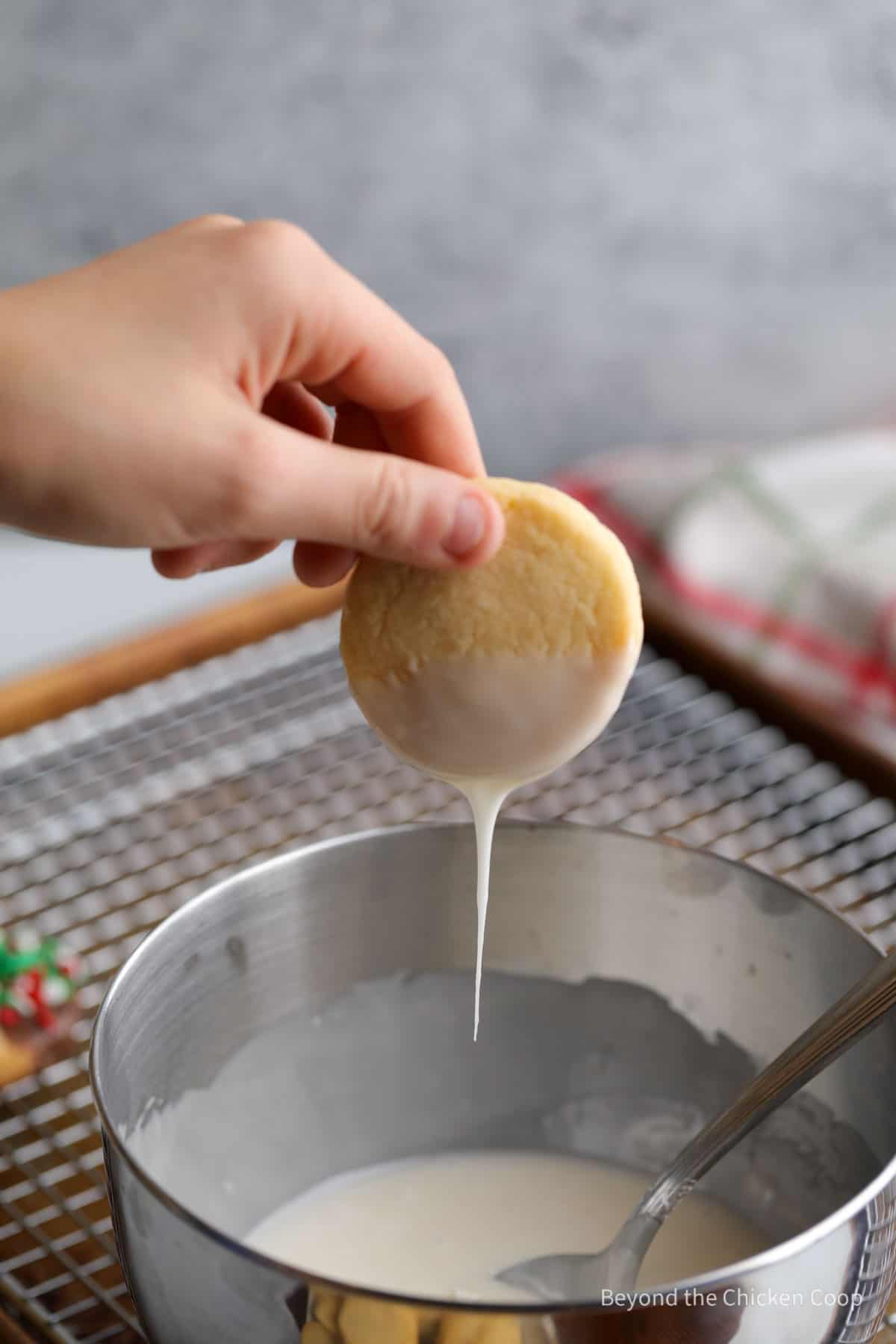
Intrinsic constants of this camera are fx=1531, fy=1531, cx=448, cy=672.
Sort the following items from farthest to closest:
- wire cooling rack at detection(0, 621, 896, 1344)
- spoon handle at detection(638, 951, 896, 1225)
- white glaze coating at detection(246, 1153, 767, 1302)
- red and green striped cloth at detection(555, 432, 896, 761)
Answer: red and green striped cloth at detection(555, 432, 896, 761), wire cooling rack at detection(0, 621, 896, 1344), white glaze coating at detection(246, 1153, 767, 1302), spoon handle at detection(638, 951, 896, 1225)

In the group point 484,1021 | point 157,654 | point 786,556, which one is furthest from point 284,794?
point 786,556

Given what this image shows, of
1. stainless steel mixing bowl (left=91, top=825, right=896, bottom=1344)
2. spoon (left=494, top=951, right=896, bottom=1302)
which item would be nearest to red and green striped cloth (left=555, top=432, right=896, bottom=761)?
stainless steel mixing bowl (left=91, top=825, right=896, bottom=1344)

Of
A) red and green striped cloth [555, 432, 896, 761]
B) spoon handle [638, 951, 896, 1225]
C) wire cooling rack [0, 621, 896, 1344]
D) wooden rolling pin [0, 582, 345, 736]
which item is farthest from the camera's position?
red and green striped cloth [555, 432, 896, 761]

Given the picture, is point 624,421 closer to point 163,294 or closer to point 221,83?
point 221,83

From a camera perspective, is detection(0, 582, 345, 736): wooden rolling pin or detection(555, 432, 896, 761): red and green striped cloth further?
detection(555, 432, 896, 761): red and green striped cloth

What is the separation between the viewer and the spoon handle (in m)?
0.48

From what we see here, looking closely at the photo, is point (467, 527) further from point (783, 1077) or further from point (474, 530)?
point (783, 1077)

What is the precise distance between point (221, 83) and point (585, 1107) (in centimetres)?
87

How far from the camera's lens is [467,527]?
0.53m

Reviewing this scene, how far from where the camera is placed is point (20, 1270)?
59cm

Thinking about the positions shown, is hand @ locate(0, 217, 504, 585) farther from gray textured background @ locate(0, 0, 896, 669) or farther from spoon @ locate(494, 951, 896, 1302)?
gray textured background @ locate(0, 0, 896, 669)

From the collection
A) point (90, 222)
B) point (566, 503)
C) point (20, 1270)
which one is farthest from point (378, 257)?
point (20, 1270)

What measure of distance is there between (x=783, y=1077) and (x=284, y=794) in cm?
42

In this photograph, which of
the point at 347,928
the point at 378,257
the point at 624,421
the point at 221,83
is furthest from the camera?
the point at 624,421
